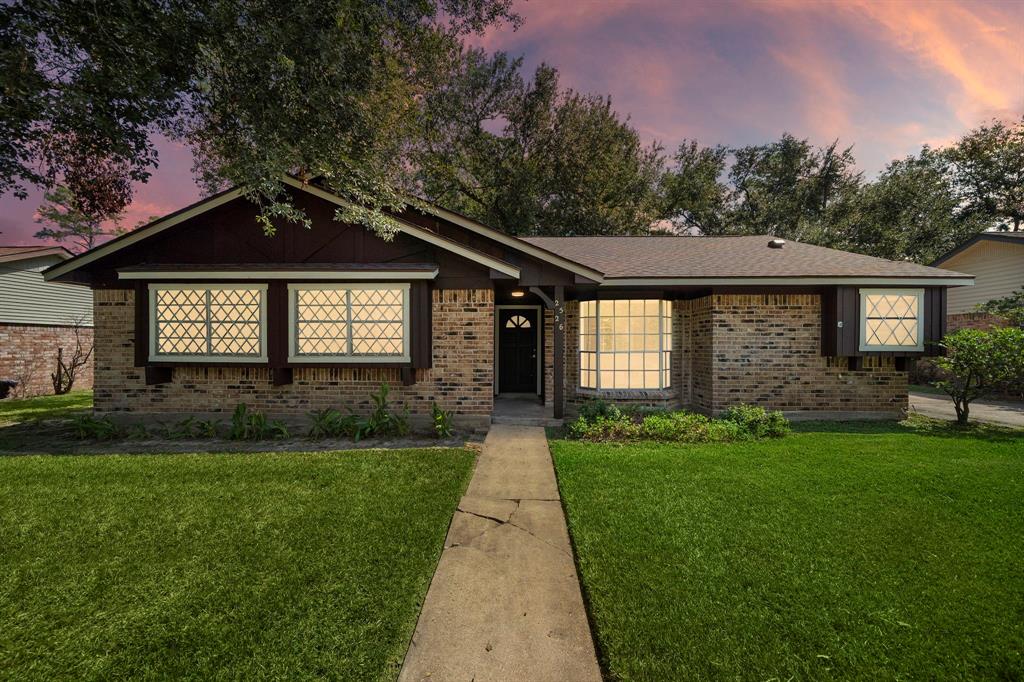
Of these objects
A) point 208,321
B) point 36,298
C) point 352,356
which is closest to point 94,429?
point 208,321

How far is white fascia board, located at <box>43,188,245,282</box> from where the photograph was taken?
7098 mm

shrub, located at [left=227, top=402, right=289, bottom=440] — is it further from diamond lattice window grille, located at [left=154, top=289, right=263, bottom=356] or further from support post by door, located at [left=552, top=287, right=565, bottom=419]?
support post by door, located at [left=552, top=287, right=565, bottom=419]

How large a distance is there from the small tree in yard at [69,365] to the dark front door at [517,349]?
48.5 feet

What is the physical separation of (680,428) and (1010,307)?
14669 millimetres

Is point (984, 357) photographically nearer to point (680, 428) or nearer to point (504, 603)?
point (680, 428)

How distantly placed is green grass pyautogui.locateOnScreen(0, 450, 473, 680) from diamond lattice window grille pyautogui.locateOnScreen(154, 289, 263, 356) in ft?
8.57

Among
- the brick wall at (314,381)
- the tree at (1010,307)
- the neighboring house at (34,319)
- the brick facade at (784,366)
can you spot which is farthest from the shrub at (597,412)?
the neighboring house at (34,319)

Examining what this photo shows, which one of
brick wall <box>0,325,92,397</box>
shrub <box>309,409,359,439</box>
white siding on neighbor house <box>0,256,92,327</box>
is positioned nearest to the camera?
shrub <box>309,409,359,439</box>

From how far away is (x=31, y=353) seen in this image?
1242 centimetres

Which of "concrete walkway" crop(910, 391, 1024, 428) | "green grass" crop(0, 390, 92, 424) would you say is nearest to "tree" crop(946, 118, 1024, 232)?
"concrete walkway" crop(910, 391, 1024, 428)

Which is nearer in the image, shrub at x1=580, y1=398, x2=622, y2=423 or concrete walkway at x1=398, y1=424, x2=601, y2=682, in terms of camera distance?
concrete walkway at x1=398, y1=424, x2=601, y2=682

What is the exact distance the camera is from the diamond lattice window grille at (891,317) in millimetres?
8031

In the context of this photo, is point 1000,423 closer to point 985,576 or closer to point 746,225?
point 985,576

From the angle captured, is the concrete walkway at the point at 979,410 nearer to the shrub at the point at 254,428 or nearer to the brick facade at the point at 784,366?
the brick facade at the point at 784,366
